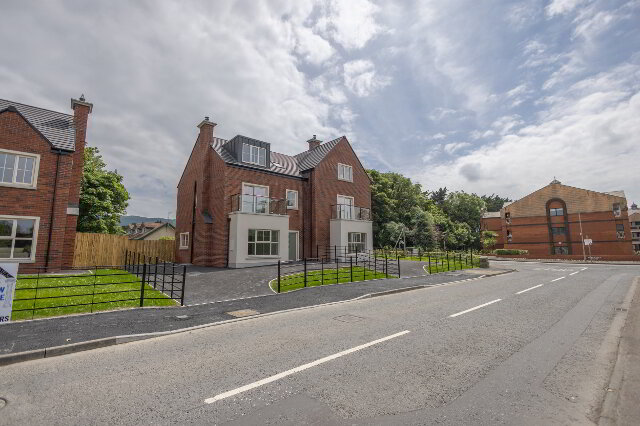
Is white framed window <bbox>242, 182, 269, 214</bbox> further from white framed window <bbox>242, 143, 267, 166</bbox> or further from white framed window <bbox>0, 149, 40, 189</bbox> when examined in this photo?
white framed window <bbox>0, 149, 40, 189</bbox>

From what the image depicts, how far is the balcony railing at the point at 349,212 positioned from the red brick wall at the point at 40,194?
18524 mm

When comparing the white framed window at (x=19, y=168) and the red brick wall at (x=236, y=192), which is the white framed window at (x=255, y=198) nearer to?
the red brick wall at (x=236, y=192)

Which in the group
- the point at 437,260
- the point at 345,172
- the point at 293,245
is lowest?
the point at 437,260

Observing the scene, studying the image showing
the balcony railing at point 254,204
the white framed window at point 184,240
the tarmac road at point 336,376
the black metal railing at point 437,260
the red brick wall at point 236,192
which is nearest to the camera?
the tarmac road at point 336,376

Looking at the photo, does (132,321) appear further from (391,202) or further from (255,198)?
(391,202)

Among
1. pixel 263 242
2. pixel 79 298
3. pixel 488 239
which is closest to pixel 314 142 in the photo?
pixel 263 242

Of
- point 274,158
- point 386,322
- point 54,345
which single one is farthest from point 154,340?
point 274,158

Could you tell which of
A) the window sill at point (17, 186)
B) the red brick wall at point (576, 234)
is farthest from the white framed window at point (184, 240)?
the red brick wall at point (576, 234)

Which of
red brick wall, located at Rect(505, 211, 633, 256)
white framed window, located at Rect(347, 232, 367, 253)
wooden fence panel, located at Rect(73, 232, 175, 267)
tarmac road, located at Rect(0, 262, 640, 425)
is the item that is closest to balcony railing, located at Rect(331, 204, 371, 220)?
white framed window, located at Rect(347, 232, 367, 253)

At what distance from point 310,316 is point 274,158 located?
832 inches

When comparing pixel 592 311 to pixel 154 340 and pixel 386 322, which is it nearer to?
pixel 386 322

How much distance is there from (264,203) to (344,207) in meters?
8.08

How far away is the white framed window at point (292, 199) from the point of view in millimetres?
25812

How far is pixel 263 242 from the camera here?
870 inches
